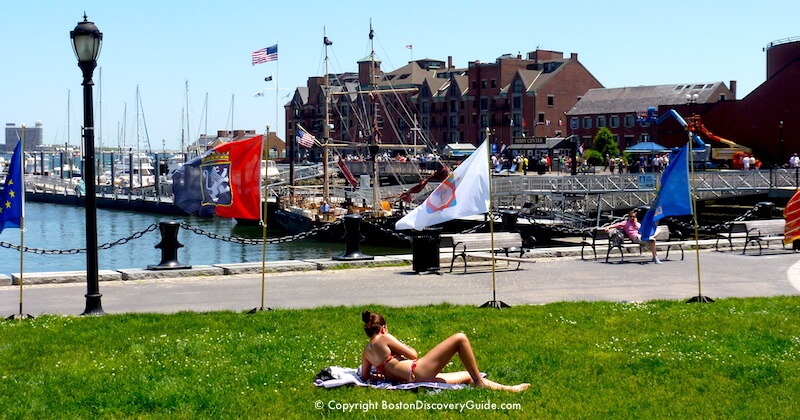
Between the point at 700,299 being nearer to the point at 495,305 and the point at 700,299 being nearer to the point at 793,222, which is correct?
the point at 495,305

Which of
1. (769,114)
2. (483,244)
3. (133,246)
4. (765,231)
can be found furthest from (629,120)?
(483,244)

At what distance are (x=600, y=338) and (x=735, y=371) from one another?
216 cm

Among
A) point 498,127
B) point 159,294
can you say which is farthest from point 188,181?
point 498,127

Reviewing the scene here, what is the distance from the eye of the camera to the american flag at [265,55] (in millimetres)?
68500

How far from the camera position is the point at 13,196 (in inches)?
611

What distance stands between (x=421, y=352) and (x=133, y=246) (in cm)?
4847

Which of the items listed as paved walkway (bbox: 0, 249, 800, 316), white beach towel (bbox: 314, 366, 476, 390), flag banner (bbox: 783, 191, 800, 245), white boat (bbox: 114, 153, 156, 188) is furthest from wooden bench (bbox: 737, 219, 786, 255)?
white boat (bbox: 114, 153, 156, 188)

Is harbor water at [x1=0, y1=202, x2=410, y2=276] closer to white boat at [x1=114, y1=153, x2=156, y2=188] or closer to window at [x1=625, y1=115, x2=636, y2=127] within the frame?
white boat at [x1=114, y1=153, x2=156, y2=188]

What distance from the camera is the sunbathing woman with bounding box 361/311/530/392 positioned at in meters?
9.47

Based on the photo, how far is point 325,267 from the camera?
2189cm

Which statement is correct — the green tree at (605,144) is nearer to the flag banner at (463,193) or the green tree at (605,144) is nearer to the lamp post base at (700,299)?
the lamp post base at (700,299)

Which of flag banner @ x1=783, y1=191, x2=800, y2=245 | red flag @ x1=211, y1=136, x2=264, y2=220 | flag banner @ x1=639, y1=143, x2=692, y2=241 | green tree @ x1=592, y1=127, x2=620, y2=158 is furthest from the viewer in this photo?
green tree @ x1=592, y1=127, x2=620, y2=158

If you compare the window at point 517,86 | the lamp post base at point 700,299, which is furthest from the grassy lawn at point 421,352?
the window at point 517,86

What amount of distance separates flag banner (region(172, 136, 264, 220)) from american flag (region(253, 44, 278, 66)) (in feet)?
177
